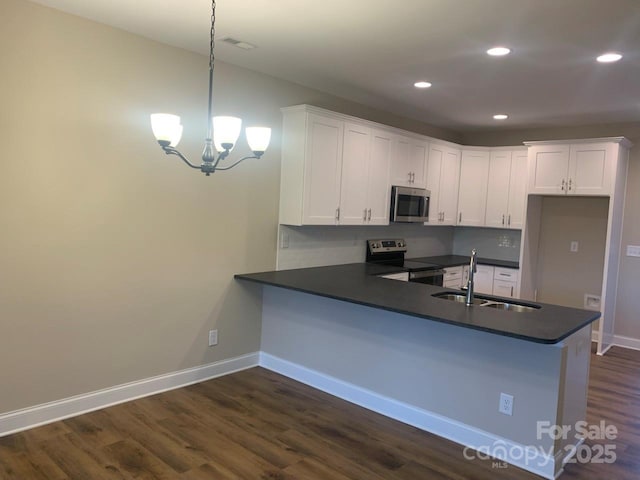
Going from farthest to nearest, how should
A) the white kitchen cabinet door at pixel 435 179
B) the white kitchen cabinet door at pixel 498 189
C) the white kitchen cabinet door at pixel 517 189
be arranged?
1. the white kitchen cabinet door at pixel 498 189
2. the white kitchen cabinet door at pixel 517 189
3. the white kitchen cabinet door at pixel 435 179

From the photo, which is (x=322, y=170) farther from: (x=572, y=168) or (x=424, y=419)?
(x=572, y=168)

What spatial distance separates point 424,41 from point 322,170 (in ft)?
4.82

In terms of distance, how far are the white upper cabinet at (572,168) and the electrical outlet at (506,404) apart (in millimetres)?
3168

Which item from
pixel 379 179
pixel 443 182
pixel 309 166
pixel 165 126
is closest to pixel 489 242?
pixel 443 182

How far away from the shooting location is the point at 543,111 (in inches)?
191

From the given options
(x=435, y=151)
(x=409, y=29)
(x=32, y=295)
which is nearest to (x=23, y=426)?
(x=32, y=295)

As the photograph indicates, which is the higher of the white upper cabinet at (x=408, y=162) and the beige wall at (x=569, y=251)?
the white upper cabinet at (x=408, y=162)

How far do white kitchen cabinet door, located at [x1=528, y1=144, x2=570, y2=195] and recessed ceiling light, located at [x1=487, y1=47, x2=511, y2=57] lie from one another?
253 cm

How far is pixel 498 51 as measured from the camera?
3111 millimetres

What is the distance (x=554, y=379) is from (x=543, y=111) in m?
3.21

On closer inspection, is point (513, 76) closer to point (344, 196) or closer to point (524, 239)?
point (344, 196)

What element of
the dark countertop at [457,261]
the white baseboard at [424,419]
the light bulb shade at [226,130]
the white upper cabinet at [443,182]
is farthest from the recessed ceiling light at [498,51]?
the dark countertop at [457,261]

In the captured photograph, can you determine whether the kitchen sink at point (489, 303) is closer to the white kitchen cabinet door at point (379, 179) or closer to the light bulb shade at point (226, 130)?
the white kitchen cabinet door at point (379, 179)

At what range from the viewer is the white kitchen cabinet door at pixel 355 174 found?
4379mm
